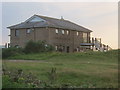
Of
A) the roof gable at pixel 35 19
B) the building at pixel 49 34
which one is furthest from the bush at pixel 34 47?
the roof gable at pixel 35 19

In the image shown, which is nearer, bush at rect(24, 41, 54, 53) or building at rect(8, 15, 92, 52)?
bush at rect(24, 41, 54, 53)

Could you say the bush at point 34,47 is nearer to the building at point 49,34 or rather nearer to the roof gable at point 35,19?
the building at point 49,34

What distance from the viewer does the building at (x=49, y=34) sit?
48500mm

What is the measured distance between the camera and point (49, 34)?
48.1m

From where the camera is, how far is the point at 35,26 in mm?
49031

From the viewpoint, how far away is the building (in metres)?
48.5

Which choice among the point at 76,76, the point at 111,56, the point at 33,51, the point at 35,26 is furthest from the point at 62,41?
the point at 76,76

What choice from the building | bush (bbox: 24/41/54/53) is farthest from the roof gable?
bush (bbox: 24/41/54/53)

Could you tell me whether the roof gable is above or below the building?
above

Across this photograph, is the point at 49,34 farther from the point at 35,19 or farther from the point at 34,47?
the point at 34,47

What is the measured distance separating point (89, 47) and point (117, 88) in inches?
1774

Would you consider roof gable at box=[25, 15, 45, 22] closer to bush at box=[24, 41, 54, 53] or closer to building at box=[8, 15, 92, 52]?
building at box=[8, 15, 92, 52]

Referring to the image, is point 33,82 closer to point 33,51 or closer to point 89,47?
point 33,51

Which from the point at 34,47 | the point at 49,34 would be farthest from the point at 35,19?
the point at 34,47
